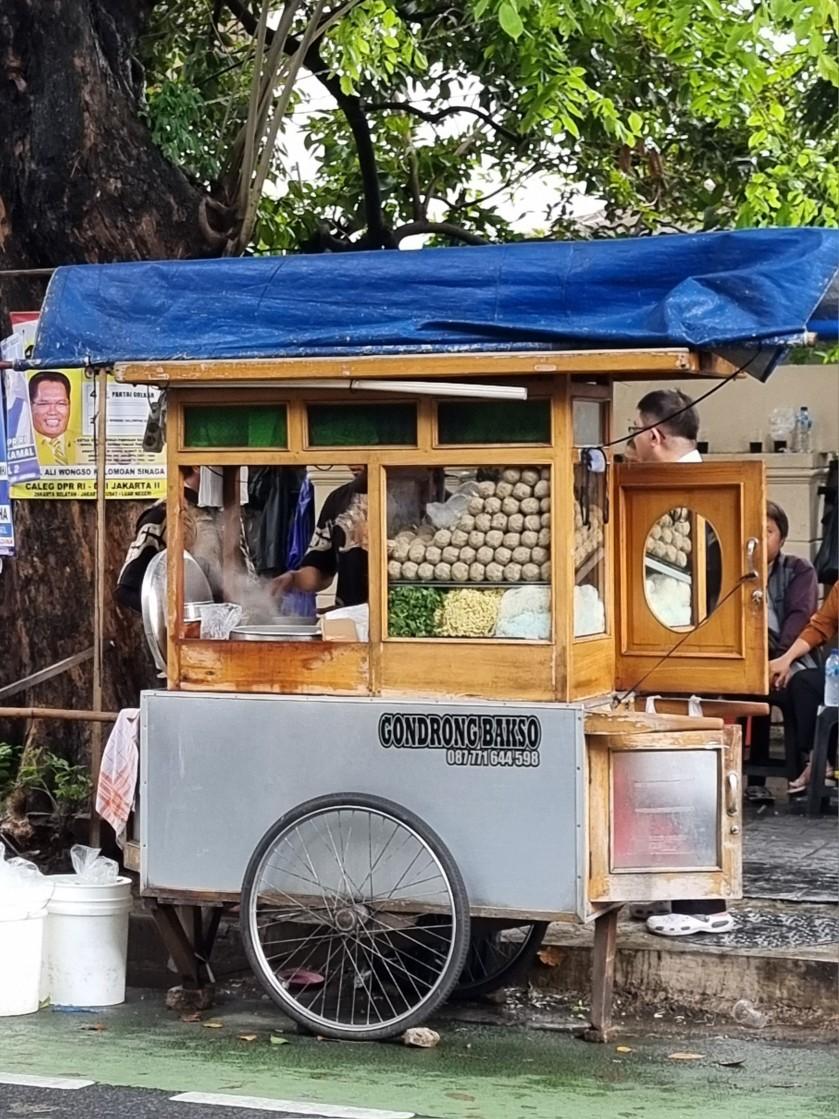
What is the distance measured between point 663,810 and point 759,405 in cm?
658

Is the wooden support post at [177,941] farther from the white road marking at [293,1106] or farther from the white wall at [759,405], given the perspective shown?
the white wall at [759,405]

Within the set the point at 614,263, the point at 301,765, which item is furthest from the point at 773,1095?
the point at 614,263

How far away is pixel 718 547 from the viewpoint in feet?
21.3

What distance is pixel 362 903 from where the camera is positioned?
6172mm

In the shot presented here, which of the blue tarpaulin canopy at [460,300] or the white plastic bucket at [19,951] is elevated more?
the blue tarpaulin canopy at [460,300]

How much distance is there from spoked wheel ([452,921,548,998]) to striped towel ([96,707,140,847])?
135cm

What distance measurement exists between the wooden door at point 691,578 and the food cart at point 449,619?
11 millimetres

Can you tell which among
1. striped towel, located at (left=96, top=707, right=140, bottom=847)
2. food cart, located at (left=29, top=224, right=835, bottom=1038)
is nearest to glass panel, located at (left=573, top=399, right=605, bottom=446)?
food cart, located at (left=29, top=224, right=835, bottom=1038)

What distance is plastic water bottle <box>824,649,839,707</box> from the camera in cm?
877

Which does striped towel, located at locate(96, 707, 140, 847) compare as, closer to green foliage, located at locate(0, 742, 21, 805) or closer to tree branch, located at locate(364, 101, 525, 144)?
green foliage, located at locate(0, 742, 21, 805)

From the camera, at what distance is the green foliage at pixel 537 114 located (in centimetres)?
939

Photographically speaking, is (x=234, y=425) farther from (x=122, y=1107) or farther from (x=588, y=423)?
(x=122, y=1107)

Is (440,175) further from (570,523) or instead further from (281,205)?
(570,523)

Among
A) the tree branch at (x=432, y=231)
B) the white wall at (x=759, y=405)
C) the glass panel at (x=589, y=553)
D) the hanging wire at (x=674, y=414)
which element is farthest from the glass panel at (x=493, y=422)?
the white wall at (x=759, y=405)
